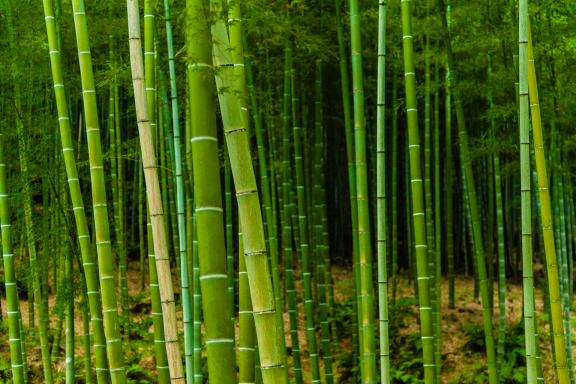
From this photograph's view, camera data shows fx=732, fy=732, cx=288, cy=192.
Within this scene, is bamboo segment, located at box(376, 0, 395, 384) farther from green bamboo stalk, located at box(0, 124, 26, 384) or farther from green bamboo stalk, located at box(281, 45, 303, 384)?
green bamboo stalk, located at box(0, 124, 26, 384)

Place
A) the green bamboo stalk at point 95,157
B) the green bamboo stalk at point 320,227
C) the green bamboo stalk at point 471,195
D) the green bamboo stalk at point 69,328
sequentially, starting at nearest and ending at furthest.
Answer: the green bamboo stalk at point 95,157
the green bamboo stalk at point 471,195
the green bamboo stalk at point 69,328
the green bamboo stalk at point 320,227

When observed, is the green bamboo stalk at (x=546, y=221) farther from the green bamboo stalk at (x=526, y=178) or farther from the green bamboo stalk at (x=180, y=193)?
the green bamboo stalk at (x=180, y=193)

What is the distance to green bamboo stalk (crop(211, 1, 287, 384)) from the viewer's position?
2168 mm

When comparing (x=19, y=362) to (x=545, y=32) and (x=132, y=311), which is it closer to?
(x=132, y=311)

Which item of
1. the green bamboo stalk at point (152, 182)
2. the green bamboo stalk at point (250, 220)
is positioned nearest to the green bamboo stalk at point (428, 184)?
the green bamboo stalk at point (152, 182)

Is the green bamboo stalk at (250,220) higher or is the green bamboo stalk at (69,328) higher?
the green bamboo stalk at (250,220)

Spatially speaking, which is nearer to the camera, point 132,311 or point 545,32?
point 545,32

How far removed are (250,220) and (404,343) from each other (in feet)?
19.8

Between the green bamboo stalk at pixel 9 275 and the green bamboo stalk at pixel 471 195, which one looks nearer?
the green bamboo stalk at pixel 471 195

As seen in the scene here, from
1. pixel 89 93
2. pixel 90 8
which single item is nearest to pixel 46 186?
pixel 90 8

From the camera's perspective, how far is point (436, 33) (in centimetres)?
599

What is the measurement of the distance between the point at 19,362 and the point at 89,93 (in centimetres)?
220

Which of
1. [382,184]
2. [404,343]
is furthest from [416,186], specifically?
[404,343]

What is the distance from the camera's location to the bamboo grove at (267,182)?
2498 millimetres
